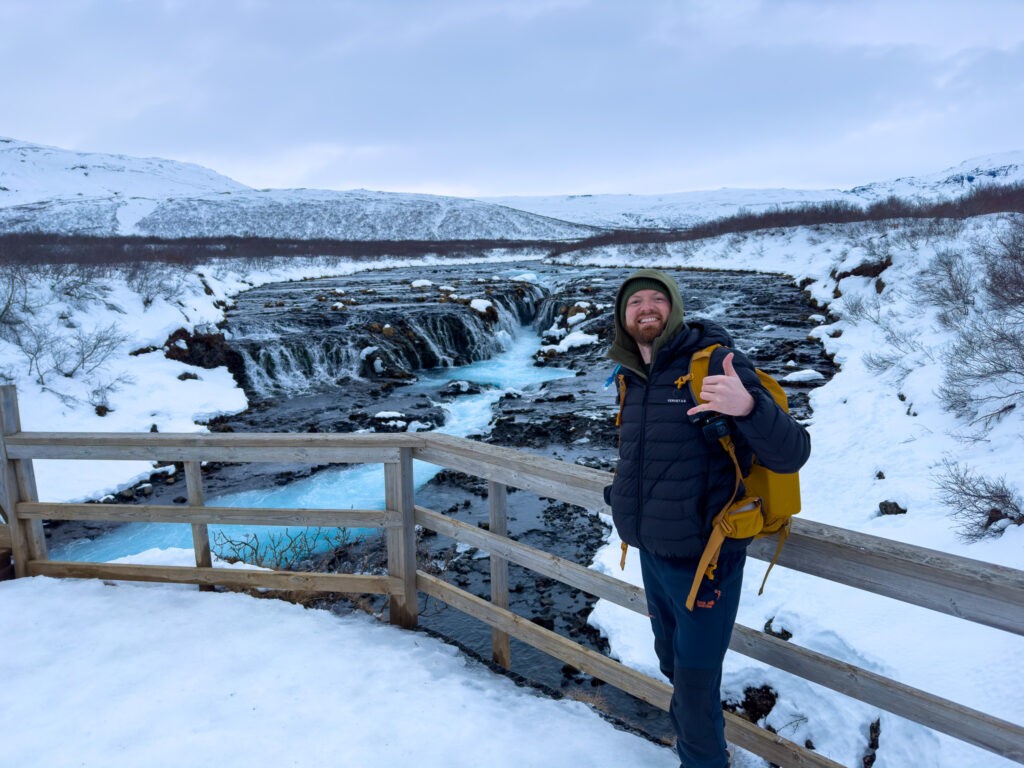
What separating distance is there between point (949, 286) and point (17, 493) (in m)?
17.2

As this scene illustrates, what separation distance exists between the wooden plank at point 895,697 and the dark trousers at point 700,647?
321 mm

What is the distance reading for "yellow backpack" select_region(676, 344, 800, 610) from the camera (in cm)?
197

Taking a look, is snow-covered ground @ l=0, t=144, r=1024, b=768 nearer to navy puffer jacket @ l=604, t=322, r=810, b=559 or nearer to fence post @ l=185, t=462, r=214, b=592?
fence post @ l=185, t=462, r=214, b=592

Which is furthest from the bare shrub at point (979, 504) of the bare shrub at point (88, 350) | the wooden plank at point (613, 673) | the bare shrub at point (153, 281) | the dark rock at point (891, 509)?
the bare shrub at point (153, 281)

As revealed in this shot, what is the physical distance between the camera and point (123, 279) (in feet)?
61.4

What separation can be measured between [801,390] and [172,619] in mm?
11944

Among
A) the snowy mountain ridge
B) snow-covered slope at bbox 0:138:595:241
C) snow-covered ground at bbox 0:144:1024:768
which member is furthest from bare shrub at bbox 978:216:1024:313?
snow-covered slope at bbox 0:138:595:241

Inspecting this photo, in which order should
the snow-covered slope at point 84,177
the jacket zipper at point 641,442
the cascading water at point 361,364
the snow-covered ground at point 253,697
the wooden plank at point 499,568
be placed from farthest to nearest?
the snow-covered slope at point 84,177 → the cascading water at point 361,364 → the wooden plank at point 499,568 → the snow-covered ground at point 253,697 → the jacket zipper at point 641,442

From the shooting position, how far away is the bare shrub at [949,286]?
12.5 meters

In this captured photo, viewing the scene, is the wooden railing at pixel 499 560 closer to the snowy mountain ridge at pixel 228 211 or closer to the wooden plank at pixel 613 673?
the wooden plank at pixel 613 673

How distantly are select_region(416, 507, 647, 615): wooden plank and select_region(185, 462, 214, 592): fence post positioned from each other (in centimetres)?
136

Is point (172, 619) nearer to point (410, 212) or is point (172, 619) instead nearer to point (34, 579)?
point (34, 579)

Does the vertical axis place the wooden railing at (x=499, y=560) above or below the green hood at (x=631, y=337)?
below

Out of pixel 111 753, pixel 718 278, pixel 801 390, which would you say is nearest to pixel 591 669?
pixel 111 753
